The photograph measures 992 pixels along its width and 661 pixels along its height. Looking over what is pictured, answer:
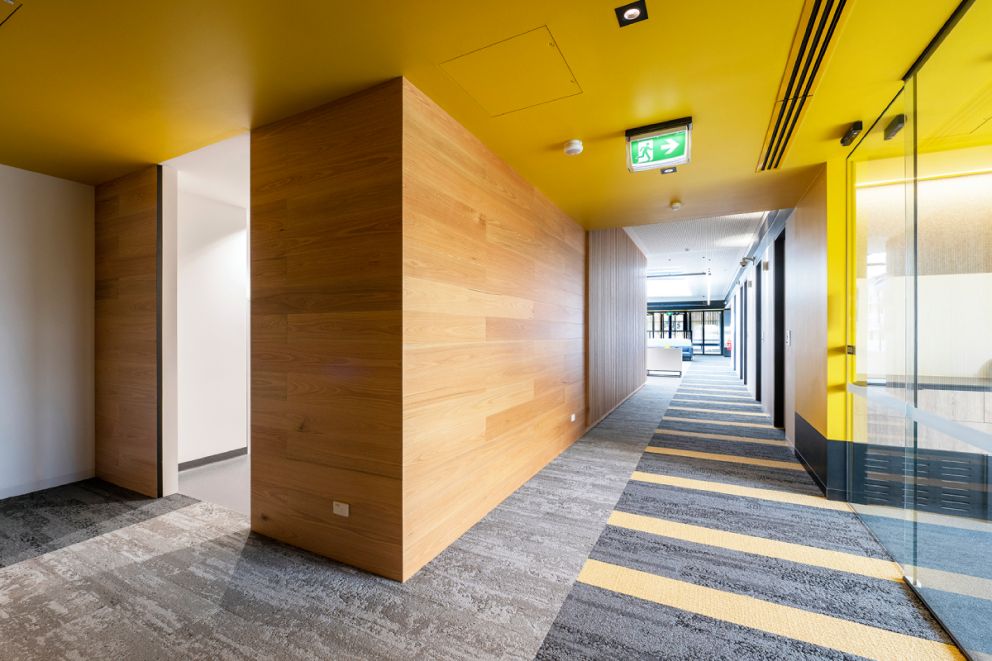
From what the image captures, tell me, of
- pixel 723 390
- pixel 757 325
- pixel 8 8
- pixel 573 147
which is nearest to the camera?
pixel 8 8

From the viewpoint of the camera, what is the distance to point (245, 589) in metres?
2.25

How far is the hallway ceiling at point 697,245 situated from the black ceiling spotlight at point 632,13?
14.8 ft

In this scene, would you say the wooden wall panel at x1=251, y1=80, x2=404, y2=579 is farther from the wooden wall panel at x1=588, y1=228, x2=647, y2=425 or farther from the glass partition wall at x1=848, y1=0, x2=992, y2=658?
the wooden wall panel at x1=588, y1=228, x2=647, y2=425

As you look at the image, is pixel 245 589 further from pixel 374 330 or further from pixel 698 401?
pixel 698 401

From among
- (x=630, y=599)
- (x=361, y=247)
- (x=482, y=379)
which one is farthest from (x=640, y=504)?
(x=361, y=247)

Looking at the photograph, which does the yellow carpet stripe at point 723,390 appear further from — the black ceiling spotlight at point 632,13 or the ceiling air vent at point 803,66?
the black ceiling spotlight at point 632,13

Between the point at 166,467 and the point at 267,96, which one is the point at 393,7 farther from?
the point at 166,467

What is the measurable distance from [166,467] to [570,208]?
4514 millimetres

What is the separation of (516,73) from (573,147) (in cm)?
93

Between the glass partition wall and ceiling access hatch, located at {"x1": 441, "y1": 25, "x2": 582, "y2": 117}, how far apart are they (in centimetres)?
173

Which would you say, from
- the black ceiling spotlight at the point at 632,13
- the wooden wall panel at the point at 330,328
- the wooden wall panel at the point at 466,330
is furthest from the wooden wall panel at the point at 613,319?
the black ceiling spotlight at the point at 632,13

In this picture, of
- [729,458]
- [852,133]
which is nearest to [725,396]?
[729,458]

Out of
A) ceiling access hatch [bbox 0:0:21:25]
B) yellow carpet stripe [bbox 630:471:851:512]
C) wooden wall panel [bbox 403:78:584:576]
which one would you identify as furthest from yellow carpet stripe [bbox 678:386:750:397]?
ceiling access hatch [bbox 0:0:21:25]

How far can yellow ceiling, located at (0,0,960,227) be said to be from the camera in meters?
1.81
